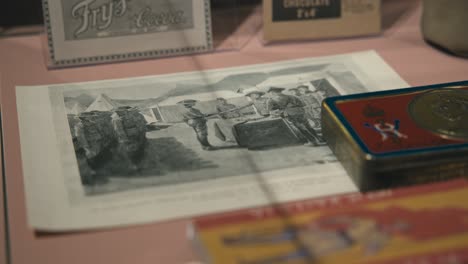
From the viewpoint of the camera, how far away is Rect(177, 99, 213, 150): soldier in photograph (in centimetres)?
62

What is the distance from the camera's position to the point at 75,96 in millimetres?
697

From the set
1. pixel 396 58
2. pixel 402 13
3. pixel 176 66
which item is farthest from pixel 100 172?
pixel 402 13

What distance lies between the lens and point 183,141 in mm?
623

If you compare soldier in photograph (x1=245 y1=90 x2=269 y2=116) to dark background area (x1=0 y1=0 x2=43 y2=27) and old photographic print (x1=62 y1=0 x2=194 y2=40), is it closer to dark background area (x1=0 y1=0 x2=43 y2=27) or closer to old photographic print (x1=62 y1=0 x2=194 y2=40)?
old photographic print (x1=62 y1=0 x2=194 y2=40)

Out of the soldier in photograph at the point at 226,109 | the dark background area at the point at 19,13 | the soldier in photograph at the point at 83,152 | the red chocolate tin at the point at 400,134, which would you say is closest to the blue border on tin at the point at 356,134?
the red chocolate tin at the point at 400,134

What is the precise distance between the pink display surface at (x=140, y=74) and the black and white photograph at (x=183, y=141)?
0.03ft

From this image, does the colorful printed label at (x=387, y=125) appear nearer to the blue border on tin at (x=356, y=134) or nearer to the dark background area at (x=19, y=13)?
the blue border on tin at (x=356, y=134)

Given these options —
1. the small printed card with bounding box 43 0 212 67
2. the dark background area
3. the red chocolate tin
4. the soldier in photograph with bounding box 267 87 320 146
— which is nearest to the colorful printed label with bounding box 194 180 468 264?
the red chocolate tin

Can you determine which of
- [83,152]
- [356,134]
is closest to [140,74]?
[83,152]

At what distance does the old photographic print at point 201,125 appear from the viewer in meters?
0.59

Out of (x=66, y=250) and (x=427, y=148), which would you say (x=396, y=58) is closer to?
(x=427, y=148)

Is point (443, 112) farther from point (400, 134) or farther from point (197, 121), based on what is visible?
point (197, 121)

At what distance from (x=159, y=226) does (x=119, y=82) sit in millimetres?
243

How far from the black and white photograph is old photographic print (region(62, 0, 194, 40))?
0.06 m
